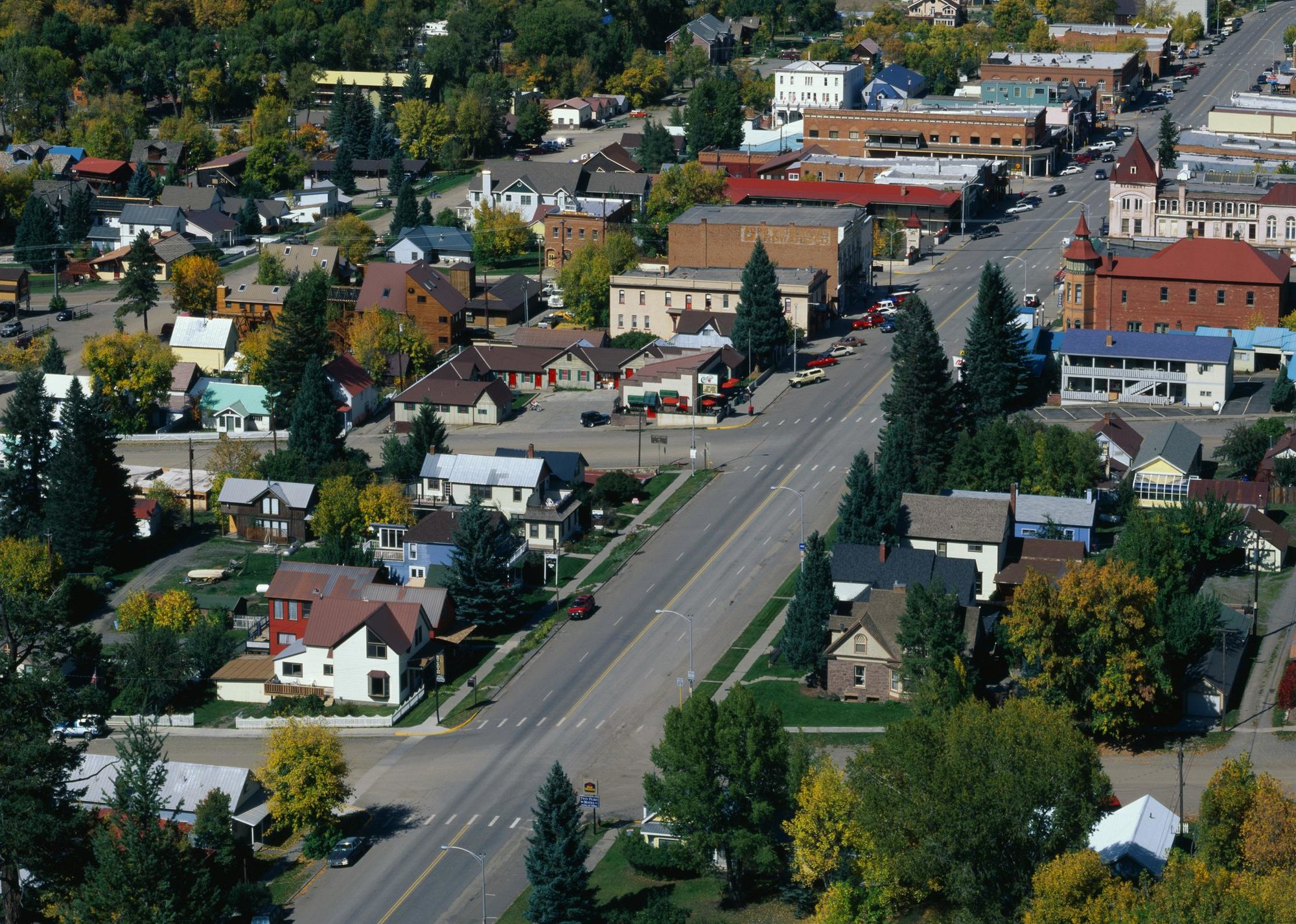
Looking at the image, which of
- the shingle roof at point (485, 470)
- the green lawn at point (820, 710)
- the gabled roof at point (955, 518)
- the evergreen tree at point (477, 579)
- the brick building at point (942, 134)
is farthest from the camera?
the brick building at point (942, 134)

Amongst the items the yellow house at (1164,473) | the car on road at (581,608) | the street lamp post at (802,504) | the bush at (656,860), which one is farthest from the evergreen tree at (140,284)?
the bush at (656,860)

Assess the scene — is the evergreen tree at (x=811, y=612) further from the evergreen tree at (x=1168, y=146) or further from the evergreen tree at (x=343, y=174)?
the evergreen tree at (x=343, y=174)

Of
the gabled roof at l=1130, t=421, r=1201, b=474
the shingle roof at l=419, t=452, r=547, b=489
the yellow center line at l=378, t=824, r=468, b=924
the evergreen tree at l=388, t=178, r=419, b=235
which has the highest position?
the evergreen tree at l=388, t=178, r=419, b=235

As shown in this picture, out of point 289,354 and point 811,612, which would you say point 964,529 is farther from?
point 289,354

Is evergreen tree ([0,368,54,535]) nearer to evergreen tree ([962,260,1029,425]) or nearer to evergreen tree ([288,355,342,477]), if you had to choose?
evergreen tree ([288,355,342,477])

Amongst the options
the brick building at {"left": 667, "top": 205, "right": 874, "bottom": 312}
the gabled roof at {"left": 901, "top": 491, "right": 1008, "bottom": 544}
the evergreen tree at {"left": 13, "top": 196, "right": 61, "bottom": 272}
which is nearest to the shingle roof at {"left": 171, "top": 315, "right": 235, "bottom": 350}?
the brick building at {"left": 667, "top": 205, "right": 874, "bottom": 312}

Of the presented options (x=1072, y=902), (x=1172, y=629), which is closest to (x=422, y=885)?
(x=1072, y=902)
